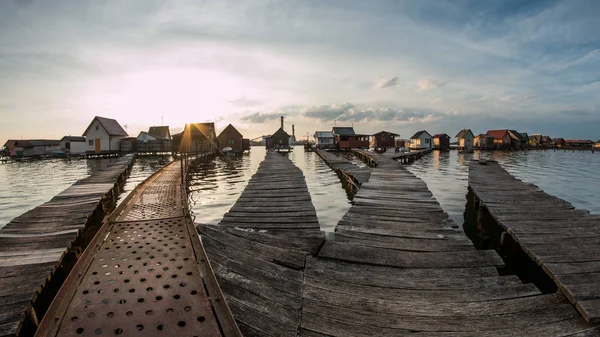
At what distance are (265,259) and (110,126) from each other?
6442cm

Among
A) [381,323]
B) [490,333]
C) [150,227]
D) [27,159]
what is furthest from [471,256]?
[27,159]

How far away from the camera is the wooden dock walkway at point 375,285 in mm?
3811

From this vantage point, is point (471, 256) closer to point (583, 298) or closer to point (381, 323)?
point (583, 298)

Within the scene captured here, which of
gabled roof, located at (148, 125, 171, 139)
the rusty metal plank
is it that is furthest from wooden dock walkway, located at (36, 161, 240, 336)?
gabled roof, located at (148, 125, 171, 139)

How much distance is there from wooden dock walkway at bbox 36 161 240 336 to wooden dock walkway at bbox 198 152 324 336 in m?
0.81

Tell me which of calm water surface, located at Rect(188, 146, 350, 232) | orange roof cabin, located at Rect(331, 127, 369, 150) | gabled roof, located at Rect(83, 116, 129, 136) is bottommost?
calm water surface, located at Rect(188, 146, 350, 232)

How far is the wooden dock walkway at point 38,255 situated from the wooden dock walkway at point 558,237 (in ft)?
26.5

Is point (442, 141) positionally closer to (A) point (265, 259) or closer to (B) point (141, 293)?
(A) point (265, 259)

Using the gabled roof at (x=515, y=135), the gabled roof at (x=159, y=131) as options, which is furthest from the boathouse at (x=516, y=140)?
the gabled roof at (x=159, y=131)

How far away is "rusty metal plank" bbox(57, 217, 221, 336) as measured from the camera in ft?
9.01

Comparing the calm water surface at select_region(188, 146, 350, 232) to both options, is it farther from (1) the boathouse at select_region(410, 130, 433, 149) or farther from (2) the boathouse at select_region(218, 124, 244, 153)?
(1) the boathouse at select_region(410, 130, 433, 149)

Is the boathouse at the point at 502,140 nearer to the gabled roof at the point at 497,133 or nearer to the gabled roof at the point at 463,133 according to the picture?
the gabled roof at the point at 497,133

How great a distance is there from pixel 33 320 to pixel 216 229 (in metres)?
3.48

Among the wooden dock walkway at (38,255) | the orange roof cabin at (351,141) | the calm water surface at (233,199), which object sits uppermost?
the orange roof cabin at (351,141)
